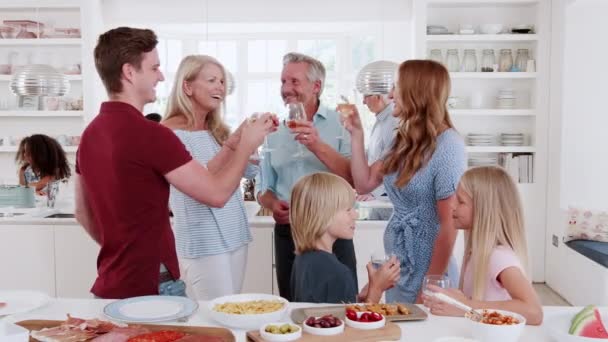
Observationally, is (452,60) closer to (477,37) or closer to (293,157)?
(477,37)

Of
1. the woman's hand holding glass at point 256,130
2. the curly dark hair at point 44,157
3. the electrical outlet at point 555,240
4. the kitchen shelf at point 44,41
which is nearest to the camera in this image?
the woman's hand holding glass at point 256,130

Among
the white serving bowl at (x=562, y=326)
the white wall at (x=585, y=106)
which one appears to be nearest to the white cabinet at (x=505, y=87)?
the white wall at (x=585, y=106)

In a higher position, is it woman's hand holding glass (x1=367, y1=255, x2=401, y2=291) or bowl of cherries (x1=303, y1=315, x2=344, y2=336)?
woman's hand holding glass (x1=367, y1=255, x2=401, y2=291)

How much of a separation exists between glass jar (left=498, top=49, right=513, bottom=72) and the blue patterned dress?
4.11m

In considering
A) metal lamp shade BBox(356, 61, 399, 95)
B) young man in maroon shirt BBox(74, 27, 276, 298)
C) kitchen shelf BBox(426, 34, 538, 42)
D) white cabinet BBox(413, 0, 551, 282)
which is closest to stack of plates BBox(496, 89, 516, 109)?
white cabinet BBox(413, 0, 551, 282)

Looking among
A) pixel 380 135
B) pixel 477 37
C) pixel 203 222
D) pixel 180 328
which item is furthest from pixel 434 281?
pixel 477 37

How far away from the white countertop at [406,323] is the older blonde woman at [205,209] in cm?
61

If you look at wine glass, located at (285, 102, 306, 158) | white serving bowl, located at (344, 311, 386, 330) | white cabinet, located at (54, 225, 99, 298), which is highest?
wine glass, located at (285, 102, 306, 158)

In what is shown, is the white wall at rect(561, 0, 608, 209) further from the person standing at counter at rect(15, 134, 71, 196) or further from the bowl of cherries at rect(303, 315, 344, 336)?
the bowl of cherries at rect(303, 315, 344, 336)

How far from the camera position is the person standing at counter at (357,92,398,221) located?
3.98m

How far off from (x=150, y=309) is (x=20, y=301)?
0.42m

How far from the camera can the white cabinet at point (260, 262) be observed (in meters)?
3.72

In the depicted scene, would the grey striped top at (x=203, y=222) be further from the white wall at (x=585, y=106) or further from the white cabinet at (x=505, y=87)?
the white wall at (x=585, y=106)

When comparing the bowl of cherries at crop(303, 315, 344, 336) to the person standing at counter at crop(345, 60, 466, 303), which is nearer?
the bowl of cherries at crop(303, 315, 344, 336)
